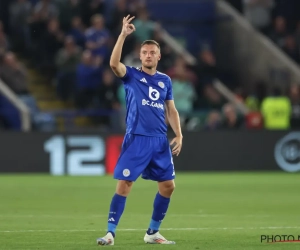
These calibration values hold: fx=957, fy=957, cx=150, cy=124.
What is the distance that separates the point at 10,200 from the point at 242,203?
375cm

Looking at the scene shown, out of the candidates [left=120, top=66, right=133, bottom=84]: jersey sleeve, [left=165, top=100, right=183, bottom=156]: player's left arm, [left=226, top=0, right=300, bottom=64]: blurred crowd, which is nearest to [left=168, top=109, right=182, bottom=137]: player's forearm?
[left=165, top=100, right=183, bottom=156]: player's left arm

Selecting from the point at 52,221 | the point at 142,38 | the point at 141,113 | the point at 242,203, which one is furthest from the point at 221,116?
the point at 141,113

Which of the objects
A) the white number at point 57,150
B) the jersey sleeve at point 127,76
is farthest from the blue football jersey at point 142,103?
the white number at point 57,150

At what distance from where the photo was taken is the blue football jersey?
391 inches

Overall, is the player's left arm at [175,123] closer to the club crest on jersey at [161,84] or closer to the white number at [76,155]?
the club crest on jersey at [161,84]

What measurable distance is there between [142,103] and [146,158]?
576 millimetres

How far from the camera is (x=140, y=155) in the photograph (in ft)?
32.3

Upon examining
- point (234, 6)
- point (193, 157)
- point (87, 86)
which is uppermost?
point (234, 6)

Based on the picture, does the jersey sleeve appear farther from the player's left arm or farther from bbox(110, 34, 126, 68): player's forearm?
the player's left arm

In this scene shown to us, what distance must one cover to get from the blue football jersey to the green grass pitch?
1.20 meters

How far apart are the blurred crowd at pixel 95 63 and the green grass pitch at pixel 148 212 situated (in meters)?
2.70

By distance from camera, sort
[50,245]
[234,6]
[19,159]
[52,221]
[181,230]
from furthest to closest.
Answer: [234,6], [19,159], [52,221], [181,230], [50,245]

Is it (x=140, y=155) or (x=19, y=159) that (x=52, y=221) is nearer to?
(x=140, y=155)

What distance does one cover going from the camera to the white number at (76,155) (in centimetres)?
2203
